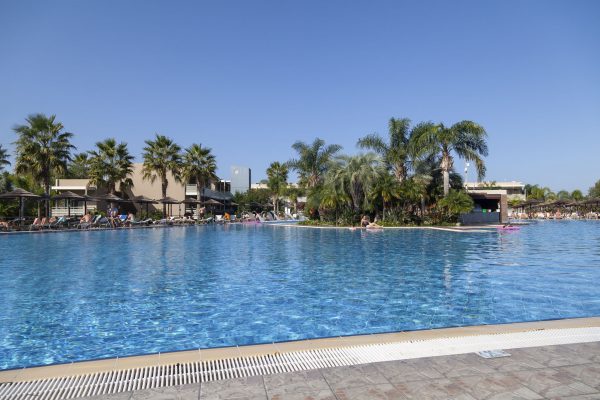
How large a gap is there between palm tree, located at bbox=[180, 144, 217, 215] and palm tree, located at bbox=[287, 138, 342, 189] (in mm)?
10317

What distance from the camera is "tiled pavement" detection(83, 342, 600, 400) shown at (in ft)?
9.39

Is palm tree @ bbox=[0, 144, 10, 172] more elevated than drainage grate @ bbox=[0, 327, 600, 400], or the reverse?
palm tree @ bbox=[0, 144, 10, 172]

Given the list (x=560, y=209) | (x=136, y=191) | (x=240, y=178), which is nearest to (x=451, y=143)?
(x=136, y=191)

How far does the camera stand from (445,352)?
145 inches

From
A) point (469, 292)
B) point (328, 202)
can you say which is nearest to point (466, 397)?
point (469, 292)

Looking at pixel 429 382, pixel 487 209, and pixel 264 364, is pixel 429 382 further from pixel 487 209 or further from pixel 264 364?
pixel 487 209

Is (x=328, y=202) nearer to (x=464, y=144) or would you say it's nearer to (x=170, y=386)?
(x=464, y=144)

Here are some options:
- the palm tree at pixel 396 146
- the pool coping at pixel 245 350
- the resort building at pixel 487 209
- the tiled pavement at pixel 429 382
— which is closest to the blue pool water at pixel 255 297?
the pool coping at pixel 245 350

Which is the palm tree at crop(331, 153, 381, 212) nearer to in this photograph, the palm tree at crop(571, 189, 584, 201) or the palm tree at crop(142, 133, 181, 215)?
the palm tree at crop(142, 133, 181, 215)

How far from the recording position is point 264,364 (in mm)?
3555

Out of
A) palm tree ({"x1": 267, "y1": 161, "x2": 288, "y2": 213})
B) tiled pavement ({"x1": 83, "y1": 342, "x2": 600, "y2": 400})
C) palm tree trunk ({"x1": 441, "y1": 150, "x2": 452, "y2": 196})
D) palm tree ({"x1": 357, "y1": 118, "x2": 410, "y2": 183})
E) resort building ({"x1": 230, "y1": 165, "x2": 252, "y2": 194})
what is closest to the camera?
tiled pavement ({"x1": 83, "y1": 342, "x2": 600, "y2": 400})

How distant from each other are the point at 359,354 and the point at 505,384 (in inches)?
48.0

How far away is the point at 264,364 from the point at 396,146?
1141 inches

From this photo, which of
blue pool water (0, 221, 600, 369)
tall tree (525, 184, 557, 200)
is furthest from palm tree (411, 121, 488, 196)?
tall tree (525, 184, 557, 200)
